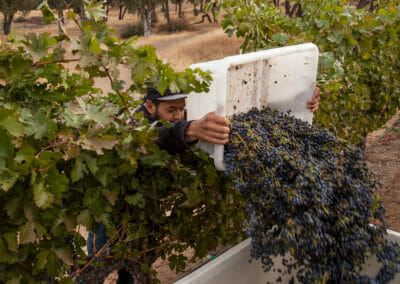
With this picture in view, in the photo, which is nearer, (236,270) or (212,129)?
(212,129)

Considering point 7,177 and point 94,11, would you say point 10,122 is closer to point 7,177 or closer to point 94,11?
point 7,177

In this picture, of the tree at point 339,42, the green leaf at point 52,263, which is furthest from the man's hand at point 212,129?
the tree at point 339,42

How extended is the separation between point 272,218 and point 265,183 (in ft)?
0.58

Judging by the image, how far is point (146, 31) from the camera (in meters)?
26.8

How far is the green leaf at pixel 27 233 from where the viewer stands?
5.43ft

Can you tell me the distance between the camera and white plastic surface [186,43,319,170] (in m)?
2.15

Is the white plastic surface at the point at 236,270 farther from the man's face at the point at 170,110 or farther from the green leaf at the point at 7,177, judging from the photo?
the man's face at the point at 170,110

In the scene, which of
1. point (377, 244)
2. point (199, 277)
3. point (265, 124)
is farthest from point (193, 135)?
point (377, 244)

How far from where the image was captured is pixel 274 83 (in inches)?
92.8

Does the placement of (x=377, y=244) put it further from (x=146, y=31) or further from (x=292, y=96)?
(x=146, y=31)

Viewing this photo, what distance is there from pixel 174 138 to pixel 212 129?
0.74 feet

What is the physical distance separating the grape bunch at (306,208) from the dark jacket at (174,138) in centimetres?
21

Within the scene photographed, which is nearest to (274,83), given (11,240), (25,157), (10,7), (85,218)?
(85,218)

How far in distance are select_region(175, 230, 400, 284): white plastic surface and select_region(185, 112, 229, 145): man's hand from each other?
59 centimetres
